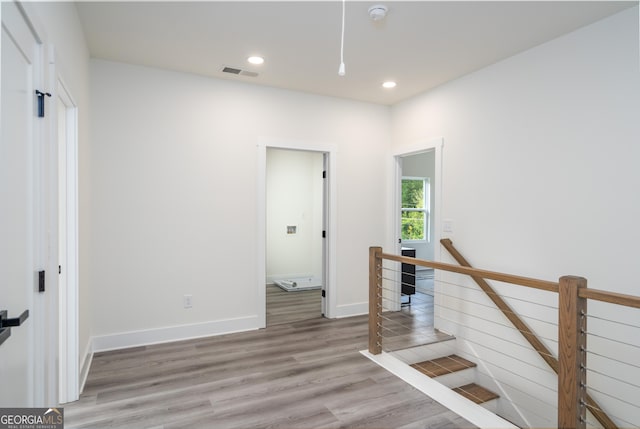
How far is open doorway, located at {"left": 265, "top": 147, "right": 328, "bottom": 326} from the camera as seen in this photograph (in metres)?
6.66

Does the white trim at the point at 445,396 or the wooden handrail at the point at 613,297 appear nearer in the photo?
the wooden handrail at the point at 613,297

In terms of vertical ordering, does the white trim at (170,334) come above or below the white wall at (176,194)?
below

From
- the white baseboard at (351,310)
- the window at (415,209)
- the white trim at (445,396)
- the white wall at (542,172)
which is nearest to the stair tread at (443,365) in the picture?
the white wall at (542,172)

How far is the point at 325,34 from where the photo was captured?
293 cm

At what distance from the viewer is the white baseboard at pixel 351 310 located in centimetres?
455

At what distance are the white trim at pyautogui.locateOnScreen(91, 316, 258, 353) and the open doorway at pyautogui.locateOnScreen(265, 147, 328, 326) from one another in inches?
89.8

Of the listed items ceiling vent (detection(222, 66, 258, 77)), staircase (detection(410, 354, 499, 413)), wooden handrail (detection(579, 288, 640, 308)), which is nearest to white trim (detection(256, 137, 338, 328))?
ceiling vent (detection(222, 66, 258, 77))

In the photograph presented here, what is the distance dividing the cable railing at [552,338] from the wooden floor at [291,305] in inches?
42.7

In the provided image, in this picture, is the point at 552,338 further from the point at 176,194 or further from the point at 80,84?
the point at 80,84

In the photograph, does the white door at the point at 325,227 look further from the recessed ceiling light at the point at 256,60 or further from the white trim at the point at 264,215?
the recessed ceiling light at the point at 256,60

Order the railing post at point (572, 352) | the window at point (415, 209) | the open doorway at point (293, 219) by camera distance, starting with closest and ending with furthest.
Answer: the railing post at point (572, 352) → the open doorway at point (293, 219) → the window at point (415, 209)

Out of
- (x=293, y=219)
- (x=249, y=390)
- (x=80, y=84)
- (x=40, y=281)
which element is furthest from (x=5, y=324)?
(x=293, y=219)

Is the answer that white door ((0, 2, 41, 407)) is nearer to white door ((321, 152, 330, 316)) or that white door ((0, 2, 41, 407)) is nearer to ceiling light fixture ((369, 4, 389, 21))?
ceiling light fixture ((369, 4, 389, 21))

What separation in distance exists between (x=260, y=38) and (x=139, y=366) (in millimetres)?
3001
